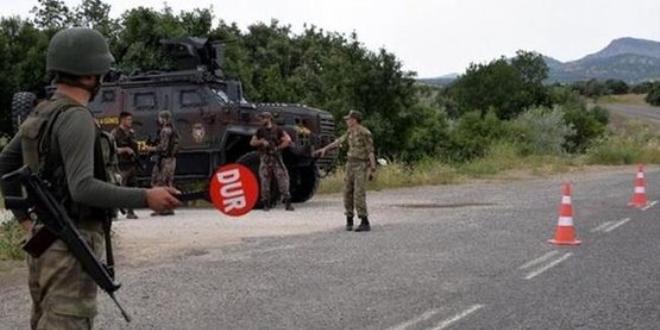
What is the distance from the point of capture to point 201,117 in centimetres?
1730

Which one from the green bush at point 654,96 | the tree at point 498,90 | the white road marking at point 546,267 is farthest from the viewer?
the green bush at point 654,96

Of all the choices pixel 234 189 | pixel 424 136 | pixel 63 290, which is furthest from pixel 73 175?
pixel 424 136

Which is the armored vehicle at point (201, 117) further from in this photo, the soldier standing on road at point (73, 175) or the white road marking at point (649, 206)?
the soldier standing on road at point (73, 175)

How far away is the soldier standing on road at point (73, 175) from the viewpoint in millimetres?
3586

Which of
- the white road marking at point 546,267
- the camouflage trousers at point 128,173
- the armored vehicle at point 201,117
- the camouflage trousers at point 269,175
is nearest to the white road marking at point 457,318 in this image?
the white road marking at point 546,267

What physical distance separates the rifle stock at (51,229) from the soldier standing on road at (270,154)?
487 inches

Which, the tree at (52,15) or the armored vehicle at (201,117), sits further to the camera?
the tree at (52,15)

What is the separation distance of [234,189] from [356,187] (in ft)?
30.3

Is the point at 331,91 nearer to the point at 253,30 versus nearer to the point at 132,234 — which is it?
the point at 253,30

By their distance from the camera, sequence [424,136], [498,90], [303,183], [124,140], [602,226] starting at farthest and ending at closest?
[498,90], [424,136], [303,183], [124,140], [602,226]

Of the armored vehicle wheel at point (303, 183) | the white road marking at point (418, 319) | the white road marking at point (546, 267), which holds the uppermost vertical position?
the armored vehicle wheel at point (303, 183)

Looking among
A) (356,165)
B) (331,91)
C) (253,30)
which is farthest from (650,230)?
(253,30)

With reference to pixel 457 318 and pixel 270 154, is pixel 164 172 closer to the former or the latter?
pixel 270 154

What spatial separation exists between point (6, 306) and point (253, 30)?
143 feet
